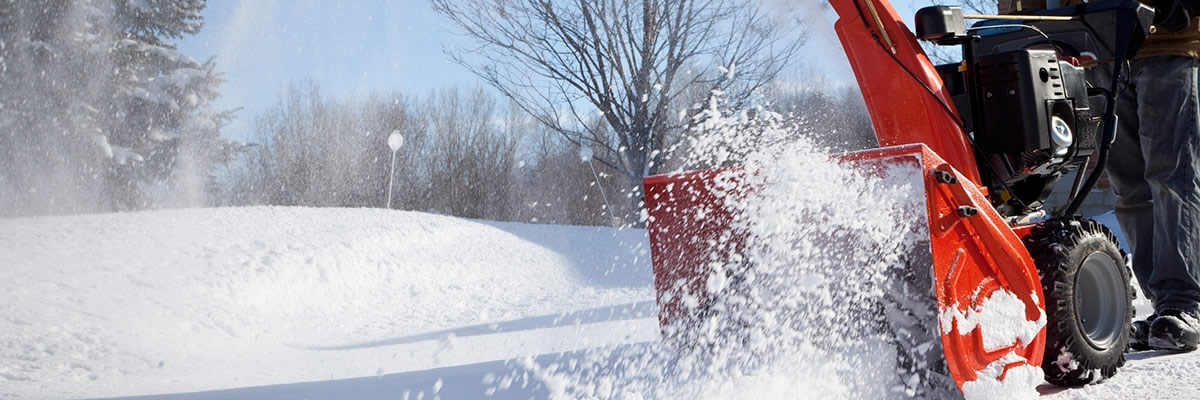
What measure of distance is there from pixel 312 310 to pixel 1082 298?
16.5ft

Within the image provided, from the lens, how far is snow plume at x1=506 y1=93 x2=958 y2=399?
2232 mm

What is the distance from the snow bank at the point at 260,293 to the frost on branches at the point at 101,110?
9289mm

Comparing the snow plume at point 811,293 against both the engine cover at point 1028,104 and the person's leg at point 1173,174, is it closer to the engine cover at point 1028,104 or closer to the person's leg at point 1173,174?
the engine cover at point 1028,104

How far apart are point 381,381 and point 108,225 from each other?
16.8 ft

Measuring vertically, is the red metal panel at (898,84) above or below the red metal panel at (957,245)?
above

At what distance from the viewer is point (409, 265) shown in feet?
25.2

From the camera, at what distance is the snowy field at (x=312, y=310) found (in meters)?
3.34

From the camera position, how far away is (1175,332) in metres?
3.00

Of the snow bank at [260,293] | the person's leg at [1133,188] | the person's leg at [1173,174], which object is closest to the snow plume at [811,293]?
the person's leg at [1173,174]

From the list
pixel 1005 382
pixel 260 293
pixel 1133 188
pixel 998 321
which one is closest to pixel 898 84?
pixel 998 321

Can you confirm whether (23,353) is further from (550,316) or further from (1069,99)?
(1069,99)

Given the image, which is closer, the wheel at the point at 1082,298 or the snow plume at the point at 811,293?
the snow plume at the point at 811,293

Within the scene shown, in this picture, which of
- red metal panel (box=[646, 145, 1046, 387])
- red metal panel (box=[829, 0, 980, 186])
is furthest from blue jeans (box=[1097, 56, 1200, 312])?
red metal panel (box=[646, 145, 1046, 387])

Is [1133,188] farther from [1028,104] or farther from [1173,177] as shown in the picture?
[1028,104]
